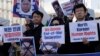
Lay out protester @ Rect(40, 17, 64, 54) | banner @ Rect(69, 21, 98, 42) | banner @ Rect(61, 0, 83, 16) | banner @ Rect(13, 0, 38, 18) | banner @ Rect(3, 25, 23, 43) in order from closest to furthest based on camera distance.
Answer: banner @ Rect(69, 21, 98, 42)
protester @ Rect(40, 17, 64, 54)
banner @ Rect(3, 25, 23, 43)
banner @ Rect(61, 0, 83, 16)
banner @ Rect(13, 0, 38, 18)

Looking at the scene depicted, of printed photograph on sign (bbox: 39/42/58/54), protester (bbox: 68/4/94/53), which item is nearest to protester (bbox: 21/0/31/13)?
printed photograph on sign (bbox: 39/42/58/54)

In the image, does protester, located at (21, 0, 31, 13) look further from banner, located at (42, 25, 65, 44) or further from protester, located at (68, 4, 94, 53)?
protester, located at (68, 4, 94, 53)

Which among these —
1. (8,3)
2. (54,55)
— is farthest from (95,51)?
(8,3)

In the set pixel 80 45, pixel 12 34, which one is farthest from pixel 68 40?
pixel 12 34

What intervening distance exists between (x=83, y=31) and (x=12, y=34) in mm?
1471

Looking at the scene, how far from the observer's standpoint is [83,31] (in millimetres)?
5535

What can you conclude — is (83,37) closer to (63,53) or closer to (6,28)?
(63,53)

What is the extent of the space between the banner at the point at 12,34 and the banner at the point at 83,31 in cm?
108

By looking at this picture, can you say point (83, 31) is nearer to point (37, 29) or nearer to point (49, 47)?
point (49, 47)

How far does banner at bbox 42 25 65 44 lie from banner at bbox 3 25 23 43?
0.56m

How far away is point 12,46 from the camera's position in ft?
21.0

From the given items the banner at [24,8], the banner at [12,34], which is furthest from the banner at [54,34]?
the banner at [24,8]

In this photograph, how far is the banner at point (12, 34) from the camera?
247 inches

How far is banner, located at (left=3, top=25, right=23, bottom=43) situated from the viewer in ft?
20.6
